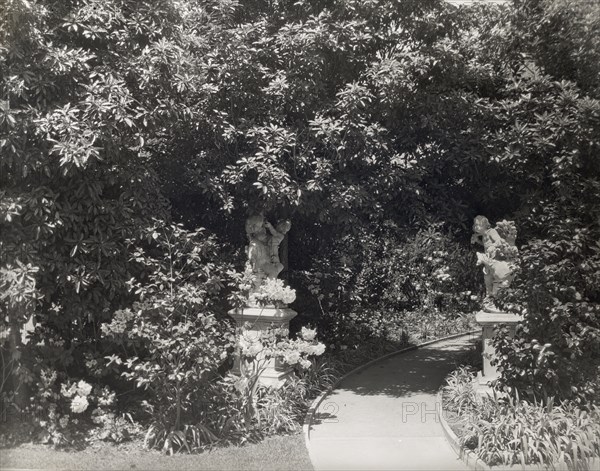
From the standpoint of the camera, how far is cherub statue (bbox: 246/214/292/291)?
877 cm

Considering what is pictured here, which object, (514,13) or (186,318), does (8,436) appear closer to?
(186,318)

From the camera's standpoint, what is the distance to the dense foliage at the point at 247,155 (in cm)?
667

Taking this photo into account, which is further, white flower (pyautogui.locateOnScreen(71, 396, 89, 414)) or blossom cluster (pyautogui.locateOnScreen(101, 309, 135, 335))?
blossom cluster (pyautogui.locateOnScreen(101, 309, 135, 335))

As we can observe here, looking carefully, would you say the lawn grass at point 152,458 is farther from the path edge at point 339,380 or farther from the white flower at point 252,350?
the white flower at point 252,350

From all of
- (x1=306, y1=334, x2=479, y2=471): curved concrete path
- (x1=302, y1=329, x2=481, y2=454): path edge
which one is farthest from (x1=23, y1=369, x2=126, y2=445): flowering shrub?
(x1=306, y1=334, x2=479, y2=471): curved concrete path

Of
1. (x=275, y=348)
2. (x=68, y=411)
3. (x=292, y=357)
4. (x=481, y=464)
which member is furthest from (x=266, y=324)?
(x=481, y=464)

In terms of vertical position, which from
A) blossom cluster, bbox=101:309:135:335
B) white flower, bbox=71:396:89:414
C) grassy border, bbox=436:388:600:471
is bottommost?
grassy border, bbox=436:388:600:471

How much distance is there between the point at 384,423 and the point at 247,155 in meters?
4.17

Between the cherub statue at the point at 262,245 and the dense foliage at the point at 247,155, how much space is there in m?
0.36

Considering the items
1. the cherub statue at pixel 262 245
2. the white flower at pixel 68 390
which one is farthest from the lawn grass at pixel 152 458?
the cherub statue at pixel 262 245

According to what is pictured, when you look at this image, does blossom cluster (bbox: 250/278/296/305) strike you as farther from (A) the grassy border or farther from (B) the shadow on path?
(A) the grassy border

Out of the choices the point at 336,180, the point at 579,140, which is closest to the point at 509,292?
the point at 579,140

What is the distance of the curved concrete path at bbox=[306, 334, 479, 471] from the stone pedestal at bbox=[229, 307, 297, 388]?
73cm

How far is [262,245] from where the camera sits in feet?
29.2
